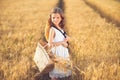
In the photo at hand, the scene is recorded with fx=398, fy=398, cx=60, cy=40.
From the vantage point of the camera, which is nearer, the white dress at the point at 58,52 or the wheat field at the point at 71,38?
the white dress at the point at 58,52

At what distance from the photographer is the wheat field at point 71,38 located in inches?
130

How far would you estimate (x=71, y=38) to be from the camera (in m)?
3.65

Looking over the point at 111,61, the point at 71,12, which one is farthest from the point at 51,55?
the point at 71,12

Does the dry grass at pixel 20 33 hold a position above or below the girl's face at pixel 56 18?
below

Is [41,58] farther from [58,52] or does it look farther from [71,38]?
[71,38]

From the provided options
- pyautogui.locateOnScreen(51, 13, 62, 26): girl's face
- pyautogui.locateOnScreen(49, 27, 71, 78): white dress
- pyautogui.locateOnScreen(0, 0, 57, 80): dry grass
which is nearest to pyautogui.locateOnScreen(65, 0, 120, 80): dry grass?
pyautogui.locateOnScreen(49, 27, 71, 78): white dress

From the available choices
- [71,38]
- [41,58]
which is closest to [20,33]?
[71,38]

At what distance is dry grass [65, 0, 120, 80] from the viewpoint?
331 centimetres

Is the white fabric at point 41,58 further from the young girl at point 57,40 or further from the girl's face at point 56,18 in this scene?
the girl's face at point 56,18

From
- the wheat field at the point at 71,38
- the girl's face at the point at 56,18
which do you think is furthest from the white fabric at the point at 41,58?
Result: the girl's face at the point at 56,18

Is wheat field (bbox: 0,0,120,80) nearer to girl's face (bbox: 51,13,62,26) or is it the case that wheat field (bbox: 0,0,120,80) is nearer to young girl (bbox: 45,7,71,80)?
young girl (bbox: 45,7,71,80)

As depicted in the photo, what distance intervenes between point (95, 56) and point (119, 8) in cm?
87

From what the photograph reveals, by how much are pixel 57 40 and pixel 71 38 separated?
1.53ft

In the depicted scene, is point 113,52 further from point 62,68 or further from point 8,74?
point 8,74
